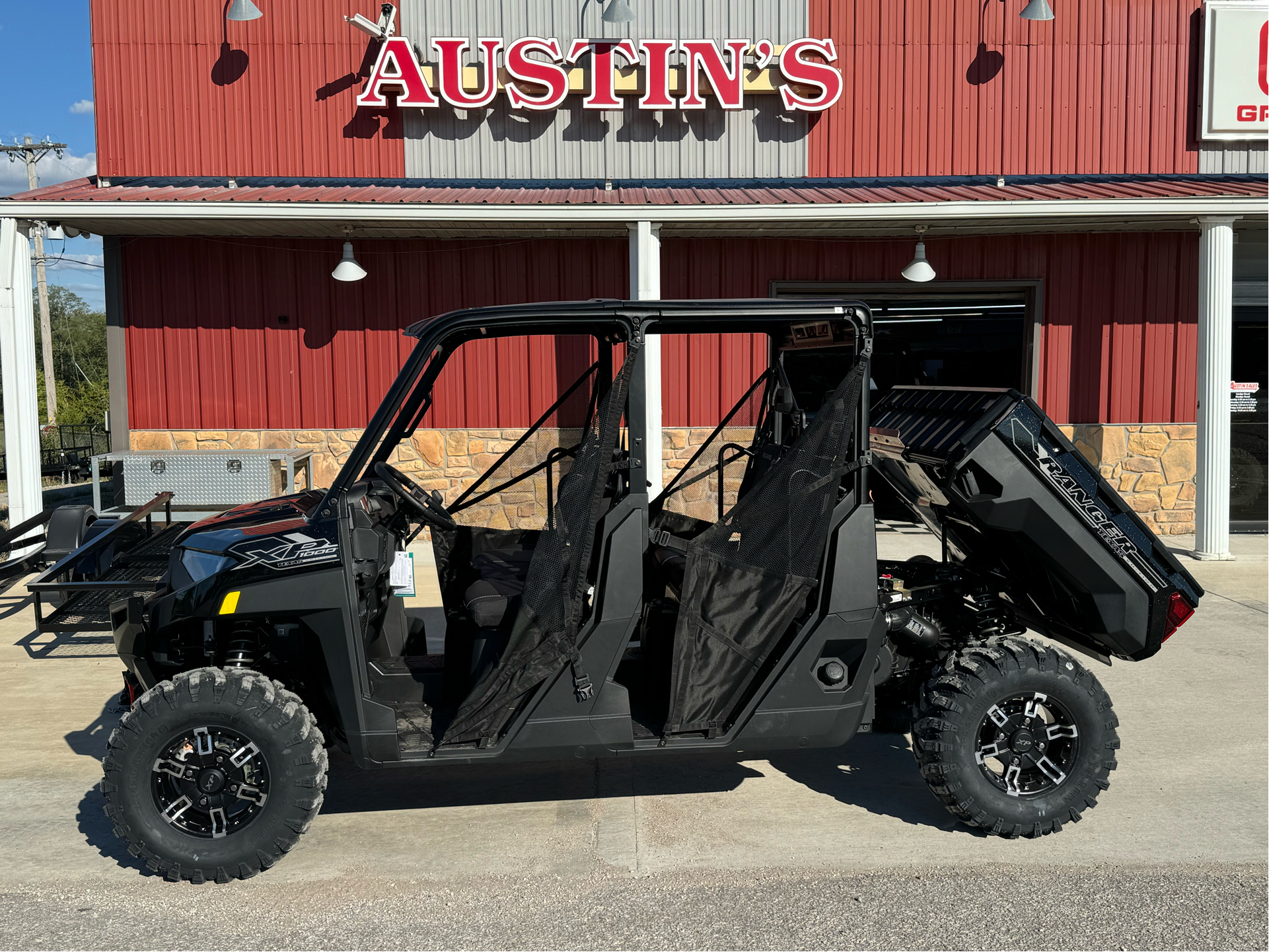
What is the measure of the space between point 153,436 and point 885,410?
8.90 meters

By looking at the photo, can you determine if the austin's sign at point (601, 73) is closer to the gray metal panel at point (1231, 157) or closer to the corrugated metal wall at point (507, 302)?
the corrugated metal wall at point (507, 302)

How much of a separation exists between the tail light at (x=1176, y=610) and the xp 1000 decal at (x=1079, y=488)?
7 cm

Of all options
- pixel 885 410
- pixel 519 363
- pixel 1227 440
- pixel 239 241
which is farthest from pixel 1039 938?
pixel 239 241

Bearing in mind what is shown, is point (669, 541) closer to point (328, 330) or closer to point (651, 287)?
point (651, 287)

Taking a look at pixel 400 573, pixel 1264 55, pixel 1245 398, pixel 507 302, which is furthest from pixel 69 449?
pixel 1264 55

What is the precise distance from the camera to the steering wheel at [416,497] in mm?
4211

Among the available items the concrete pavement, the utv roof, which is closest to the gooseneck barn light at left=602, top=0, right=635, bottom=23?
the utv roof

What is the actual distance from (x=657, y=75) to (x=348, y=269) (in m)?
3.82

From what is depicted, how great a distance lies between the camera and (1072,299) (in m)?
11.4

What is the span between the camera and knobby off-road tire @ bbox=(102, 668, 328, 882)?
367 centimetres

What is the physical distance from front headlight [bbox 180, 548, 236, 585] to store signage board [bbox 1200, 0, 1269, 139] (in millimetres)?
11501

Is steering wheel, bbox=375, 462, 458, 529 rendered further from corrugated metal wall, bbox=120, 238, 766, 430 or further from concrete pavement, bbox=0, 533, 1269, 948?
corrugated metal wall, bbox=120, 238, 766, 430

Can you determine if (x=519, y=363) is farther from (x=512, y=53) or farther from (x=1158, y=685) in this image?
(x=1158, y=685)

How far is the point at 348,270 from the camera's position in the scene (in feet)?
34.2
